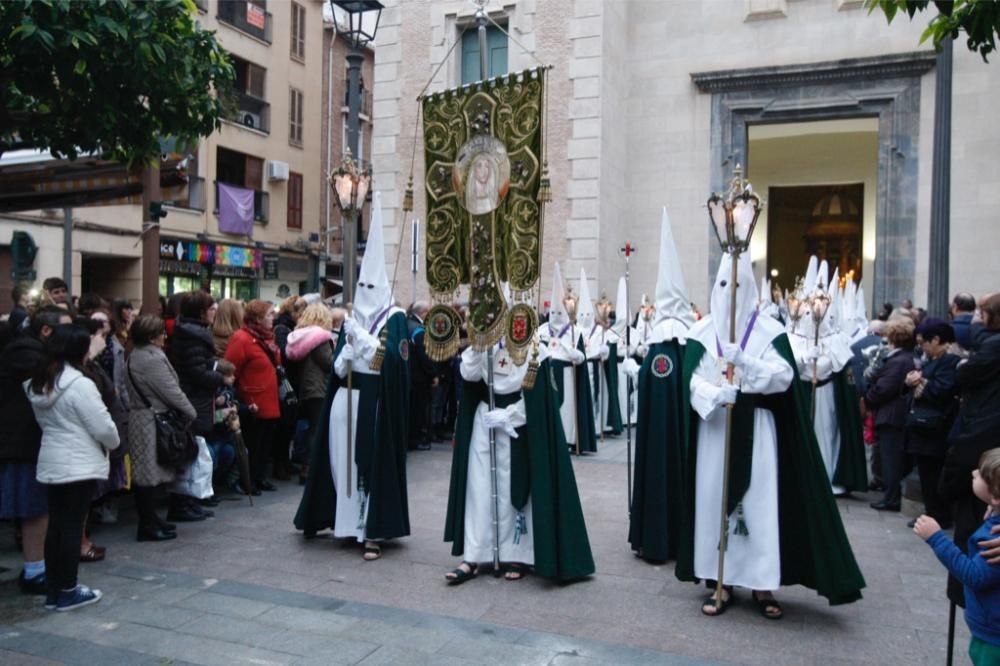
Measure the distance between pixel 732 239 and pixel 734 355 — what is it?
752 mm

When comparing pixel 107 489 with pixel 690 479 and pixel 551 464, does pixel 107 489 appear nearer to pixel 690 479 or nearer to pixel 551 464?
pixel 551 464

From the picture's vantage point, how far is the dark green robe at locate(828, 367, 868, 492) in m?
9.20

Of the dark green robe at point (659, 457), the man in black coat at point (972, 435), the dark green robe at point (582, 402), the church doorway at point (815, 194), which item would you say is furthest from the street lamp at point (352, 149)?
the church doorway at point (815, 194)

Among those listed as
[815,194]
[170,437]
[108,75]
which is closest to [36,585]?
[170,437]

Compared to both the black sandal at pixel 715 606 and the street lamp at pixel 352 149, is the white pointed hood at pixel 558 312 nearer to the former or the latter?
the street lamp at pixel 352 149

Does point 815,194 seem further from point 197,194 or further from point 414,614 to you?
point 414,614

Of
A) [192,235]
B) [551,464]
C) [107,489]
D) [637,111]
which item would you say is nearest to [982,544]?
[551,464]

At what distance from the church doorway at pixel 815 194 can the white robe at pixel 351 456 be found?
14.8 meters

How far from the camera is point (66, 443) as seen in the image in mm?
5305

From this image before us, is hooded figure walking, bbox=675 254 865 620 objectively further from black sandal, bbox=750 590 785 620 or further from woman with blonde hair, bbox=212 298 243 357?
woman with blonde hair, bbox=212 298 243 357

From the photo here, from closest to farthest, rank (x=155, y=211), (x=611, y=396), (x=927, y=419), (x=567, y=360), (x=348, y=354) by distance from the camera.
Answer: (x=348, y=354) → (x=927, y=419) → (x=155, y=211) → (x=567, y=360) → (x=611, y=396)

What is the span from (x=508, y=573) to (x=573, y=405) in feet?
19.9

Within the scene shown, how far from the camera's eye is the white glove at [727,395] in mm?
5346

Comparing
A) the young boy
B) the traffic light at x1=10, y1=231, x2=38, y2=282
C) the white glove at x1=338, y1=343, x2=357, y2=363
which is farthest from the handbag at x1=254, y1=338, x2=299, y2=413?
the traffic light at x1=10, y1=231, x2=38, y2=282
